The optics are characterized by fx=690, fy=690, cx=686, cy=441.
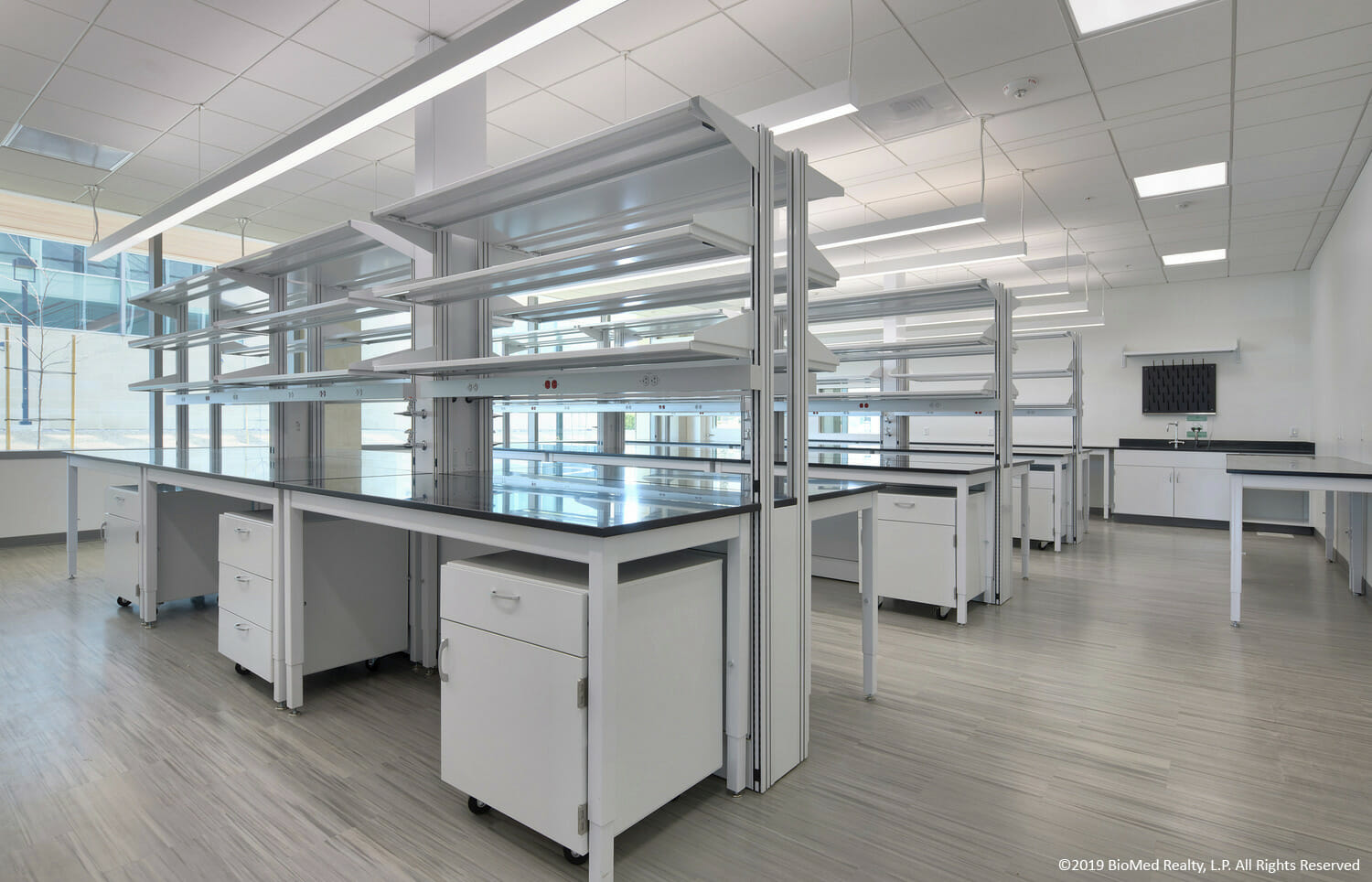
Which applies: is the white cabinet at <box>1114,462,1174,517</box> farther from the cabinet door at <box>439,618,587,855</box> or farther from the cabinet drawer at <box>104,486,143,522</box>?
the cabinet drawer at <box>104,486,143,522</box>

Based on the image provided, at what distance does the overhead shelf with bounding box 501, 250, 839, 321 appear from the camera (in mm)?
2309

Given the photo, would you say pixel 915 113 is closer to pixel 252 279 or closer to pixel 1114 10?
pixel 1114 10

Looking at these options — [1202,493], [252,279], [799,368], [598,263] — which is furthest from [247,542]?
[1202,493]

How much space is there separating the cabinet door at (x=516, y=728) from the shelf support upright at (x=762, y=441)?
0.61m

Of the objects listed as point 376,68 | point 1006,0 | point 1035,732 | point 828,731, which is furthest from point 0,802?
point 1006,0

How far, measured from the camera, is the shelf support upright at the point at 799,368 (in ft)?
6.94

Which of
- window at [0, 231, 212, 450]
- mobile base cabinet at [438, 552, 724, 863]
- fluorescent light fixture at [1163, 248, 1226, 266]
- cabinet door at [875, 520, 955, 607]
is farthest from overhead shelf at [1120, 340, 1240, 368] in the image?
window at [0, 231, 212, 450]

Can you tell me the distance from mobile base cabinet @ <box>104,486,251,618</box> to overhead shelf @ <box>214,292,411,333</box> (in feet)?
3.18

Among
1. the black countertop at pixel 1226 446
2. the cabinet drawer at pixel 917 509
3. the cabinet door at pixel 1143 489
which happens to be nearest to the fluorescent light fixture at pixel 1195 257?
the black countertop at pixel 1226 446

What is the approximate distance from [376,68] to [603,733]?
3784 millimetres

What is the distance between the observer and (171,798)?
6.39 feet

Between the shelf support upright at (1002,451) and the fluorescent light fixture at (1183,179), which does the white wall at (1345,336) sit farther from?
the shelf support upright at (1002,451)

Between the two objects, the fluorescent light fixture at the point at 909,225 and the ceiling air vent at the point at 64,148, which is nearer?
the fluorescent light fixture at the point at 909,225

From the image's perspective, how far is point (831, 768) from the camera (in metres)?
2.15
